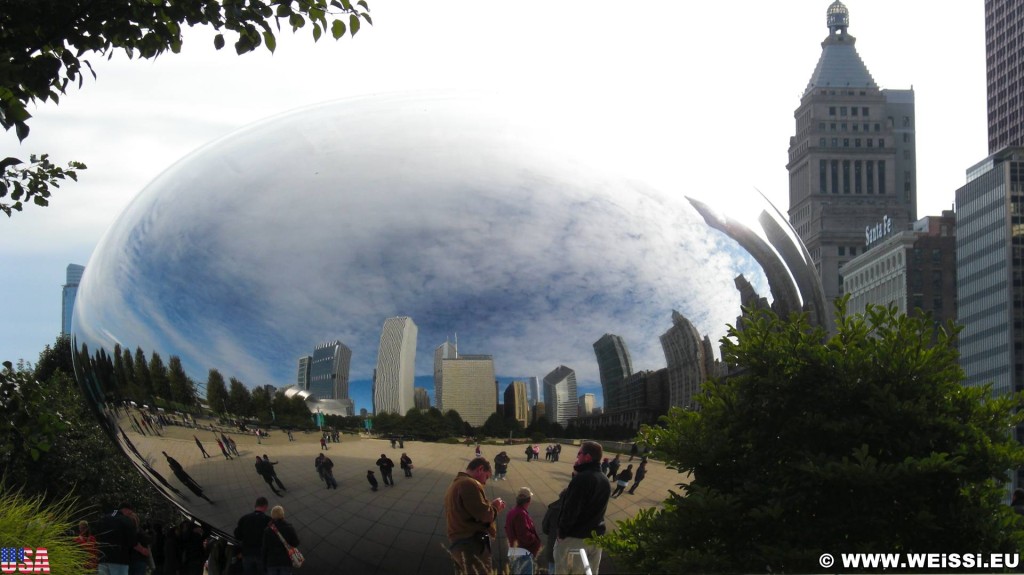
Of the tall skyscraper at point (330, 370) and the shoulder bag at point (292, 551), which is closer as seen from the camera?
the tall skyscraper at point (330, 370)

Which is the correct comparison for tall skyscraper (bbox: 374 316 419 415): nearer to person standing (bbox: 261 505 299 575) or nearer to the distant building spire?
person standing (bbox: 261 505 299 575)

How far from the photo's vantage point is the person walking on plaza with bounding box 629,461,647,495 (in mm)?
10086

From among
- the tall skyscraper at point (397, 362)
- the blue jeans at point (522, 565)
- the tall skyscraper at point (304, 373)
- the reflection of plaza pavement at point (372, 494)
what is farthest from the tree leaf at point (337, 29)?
the blue jeans at point (522, 565)

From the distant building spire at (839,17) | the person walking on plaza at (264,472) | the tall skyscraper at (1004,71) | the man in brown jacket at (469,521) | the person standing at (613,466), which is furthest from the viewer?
the distant building spire at (839,17)

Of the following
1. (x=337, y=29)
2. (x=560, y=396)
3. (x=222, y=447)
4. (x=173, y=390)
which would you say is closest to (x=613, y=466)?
(x=560, y=396)

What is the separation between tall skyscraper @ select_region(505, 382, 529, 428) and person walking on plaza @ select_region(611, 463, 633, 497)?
92cm

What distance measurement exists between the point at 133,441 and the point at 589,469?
4.22m

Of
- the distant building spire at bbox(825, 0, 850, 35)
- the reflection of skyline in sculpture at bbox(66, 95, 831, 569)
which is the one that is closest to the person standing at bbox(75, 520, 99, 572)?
the reflection of skyline in sculpture at bbox(66, 95, 831, 569)

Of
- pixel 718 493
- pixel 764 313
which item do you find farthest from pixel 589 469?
pixel 764 313

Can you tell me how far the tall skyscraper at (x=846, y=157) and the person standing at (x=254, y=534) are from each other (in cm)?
17200

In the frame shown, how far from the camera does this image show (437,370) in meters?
9.40

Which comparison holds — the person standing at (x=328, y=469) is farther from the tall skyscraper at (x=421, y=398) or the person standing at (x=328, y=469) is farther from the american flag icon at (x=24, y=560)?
the american flag icon at (x=24, y=560)

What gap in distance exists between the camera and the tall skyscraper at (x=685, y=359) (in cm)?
981

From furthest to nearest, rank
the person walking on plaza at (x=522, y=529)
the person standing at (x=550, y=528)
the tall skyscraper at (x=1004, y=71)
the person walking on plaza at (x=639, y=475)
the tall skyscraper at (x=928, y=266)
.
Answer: the tall skyscraper at (x=1004, y=71), the tall skyscraper at (x=928, y=266), the person walking on plaza at (x=639, y=475), the person standing at (x=550, y=528), the person walking on plaza at (x=522, y=529)
